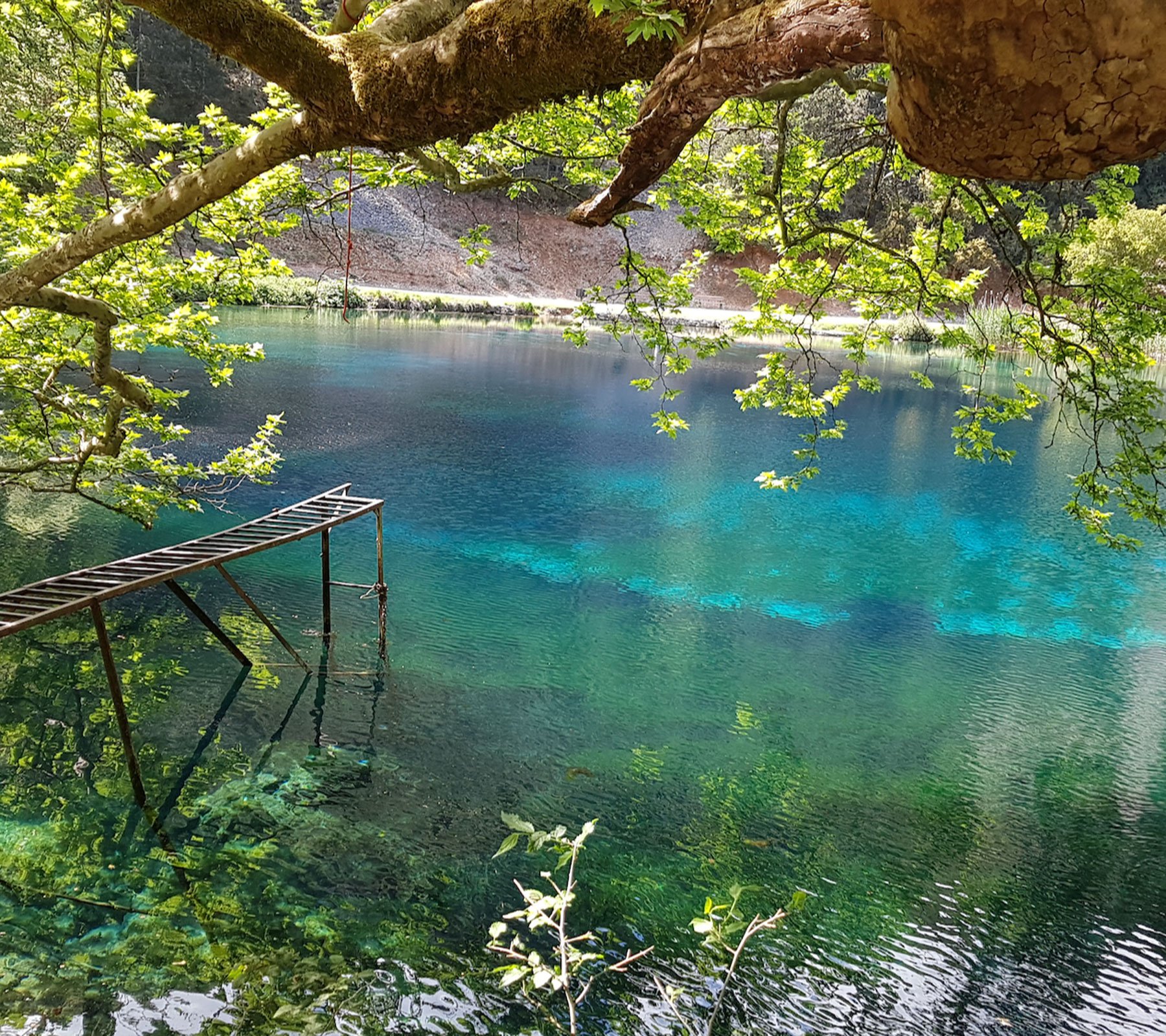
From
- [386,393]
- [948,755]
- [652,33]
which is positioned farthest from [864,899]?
[386,393]

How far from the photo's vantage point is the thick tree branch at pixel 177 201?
3.11 meters

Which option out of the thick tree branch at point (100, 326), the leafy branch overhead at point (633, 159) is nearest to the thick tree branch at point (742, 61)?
the leafy branch overhead at point (633, 159)

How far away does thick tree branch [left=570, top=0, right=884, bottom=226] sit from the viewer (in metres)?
1.92

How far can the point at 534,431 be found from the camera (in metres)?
19.3

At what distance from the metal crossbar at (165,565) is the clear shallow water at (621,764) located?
1239 millimetres

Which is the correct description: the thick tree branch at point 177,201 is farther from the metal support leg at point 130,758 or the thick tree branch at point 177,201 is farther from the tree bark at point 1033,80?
the tree bark at point 1033,80

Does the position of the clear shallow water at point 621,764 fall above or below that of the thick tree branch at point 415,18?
below

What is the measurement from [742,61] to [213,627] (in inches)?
254

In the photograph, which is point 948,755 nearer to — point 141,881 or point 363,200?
point 141,881

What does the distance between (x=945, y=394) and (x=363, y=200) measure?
98.7 feet

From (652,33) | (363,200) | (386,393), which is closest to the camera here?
(652,33)

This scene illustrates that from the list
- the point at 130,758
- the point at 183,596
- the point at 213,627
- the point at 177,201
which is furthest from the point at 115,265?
the point at 177,201

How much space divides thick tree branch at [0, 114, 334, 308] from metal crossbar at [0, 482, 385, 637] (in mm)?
1647

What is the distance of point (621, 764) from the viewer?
6906mm
